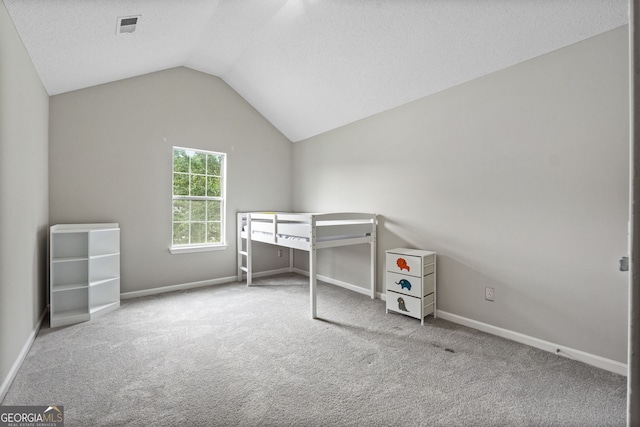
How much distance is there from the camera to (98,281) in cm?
311

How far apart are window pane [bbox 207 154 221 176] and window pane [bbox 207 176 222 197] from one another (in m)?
0.08

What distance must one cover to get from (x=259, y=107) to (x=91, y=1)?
2.55m

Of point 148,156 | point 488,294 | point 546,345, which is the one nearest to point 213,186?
point 148,156

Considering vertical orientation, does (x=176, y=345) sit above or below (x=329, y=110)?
below

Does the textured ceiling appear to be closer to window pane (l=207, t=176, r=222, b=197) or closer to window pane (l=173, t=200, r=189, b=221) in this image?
window pane (l=207, t=176, r=222, b=197)

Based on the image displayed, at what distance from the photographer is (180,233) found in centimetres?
401

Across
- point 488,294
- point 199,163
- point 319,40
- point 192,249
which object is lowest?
point 488,294

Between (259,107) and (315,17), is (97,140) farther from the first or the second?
(315,17)

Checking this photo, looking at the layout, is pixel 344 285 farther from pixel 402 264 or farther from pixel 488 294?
pixel 488 294

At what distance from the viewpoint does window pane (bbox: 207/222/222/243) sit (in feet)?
13.9

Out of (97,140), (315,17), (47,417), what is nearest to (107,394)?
(47,417)

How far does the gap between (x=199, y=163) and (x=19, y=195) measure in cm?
211

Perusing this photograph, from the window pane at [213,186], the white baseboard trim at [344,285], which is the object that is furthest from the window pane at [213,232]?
the white baseboard trim at [344,285]

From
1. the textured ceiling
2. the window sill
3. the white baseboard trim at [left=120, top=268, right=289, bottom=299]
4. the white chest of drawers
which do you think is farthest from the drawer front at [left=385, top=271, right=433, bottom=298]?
the window sill
